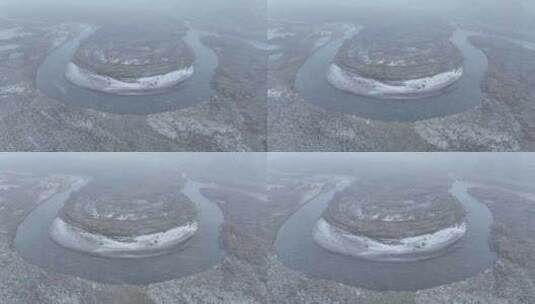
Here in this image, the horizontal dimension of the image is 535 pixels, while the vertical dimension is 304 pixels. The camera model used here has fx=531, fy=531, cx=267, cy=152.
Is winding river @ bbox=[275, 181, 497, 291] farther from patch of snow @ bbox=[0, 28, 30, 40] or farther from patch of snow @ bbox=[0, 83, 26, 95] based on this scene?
patch of snow @ bbox=[0, 28, 30, 40]

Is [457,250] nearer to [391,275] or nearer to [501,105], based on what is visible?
[391,275]

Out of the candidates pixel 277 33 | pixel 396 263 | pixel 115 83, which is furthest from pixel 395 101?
pixel 115 83

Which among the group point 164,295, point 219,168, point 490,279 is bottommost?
point 164,295

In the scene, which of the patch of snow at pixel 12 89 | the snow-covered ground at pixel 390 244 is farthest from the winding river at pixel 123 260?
the patch of snow at pixel 12 89

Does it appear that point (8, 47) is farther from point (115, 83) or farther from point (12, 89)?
point (115, 83)

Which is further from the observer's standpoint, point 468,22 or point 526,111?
→ point 468,22

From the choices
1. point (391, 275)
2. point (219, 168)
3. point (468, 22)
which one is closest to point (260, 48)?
point (219, 168)

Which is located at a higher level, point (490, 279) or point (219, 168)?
point (219, 168)
